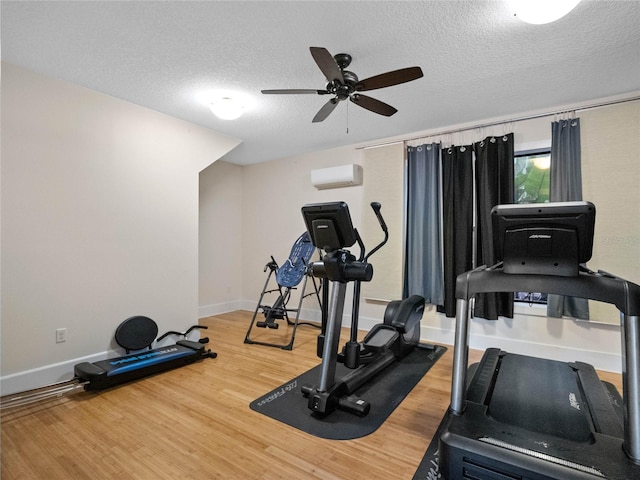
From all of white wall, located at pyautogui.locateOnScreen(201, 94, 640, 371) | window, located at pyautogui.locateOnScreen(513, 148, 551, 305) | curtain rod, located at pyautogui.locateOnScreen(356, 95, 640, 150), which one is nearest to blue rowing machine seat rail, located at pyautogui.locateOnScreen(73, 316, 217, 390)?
white wall, located at pyautogui.locateOnScreen(201, 94, 640, 371)

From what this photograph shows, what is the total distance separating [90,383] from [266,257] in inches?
125

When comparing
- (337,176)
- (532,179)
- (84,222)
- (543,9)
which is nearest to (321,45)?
(543,9)

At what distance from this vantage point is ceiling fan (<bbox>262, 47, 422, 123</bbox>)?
1958 millimetres

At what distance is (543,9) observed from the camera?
1.66m

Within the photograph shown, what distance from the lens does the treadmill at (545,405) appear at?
1.40 meters

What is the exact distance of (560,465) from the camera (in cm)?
137

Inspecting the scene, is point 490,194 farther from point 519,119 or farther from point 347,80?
point 347,80

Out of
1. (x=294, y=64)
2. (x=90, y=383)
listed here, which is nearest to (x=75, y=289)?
(x=90, y=383)

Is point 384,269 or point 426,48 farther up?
point 426,48

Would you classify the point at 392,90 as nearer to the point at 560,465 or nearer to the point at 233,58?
the point at 233,58

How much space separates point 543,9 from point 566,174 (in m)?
1.95

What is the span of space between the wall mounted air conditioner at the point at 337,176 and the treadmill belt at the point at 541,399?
2.71 m

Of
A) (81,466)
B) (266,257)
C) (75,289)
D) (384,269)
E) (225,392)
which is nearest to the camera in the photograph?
(81,466)

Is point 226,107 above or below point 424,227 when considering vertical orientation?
above
